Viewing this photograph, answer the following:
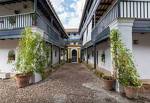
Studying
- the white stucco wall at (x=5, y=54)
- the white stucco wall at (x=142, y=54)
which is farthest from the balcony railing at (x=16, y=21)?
the white stucco wall at (x=142, y=54)

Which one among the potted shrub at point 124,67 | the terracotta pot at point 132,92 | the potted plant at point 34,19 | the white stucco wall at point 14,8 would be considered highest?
the white stucco wall at point 14,8

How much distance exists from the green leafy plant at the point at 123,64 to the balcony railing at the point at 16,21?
217 inches

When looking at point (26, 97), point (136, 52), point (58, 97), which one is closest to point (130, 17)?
point (136, 52)

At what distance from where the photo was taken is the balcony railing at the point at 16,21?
36.9ft

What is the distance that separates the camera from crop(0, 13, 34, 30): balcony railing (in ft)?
36.9

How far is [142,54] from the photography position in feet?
35.1

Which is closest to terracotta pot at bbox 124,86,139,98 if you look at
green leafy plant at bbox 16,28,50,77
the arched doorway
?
green leafy plant at bbox 16,28,50,77

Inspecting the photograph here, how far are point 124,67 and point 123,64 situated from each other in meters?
0.14

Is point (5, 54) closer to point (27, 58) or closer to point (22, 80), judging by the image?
point (27, 58)

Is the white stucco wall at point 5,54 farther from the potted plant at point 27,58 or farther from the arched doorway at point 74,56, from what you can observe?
the arched doorway at point 74,56

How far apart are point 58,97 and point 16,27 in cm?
613

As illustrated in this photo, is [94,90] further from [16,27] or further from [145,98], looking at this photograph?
[16,27]

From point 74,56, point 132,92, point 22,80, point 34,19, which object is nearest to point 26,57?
point 22,80

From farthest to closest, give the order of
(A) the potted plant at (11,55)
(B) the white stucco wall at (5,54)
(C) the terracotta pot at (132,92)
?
(B) the white stucco wall at (5,54) < (A) the potted plant at (11,55) < (C) the terracotta pot at (132,92)
